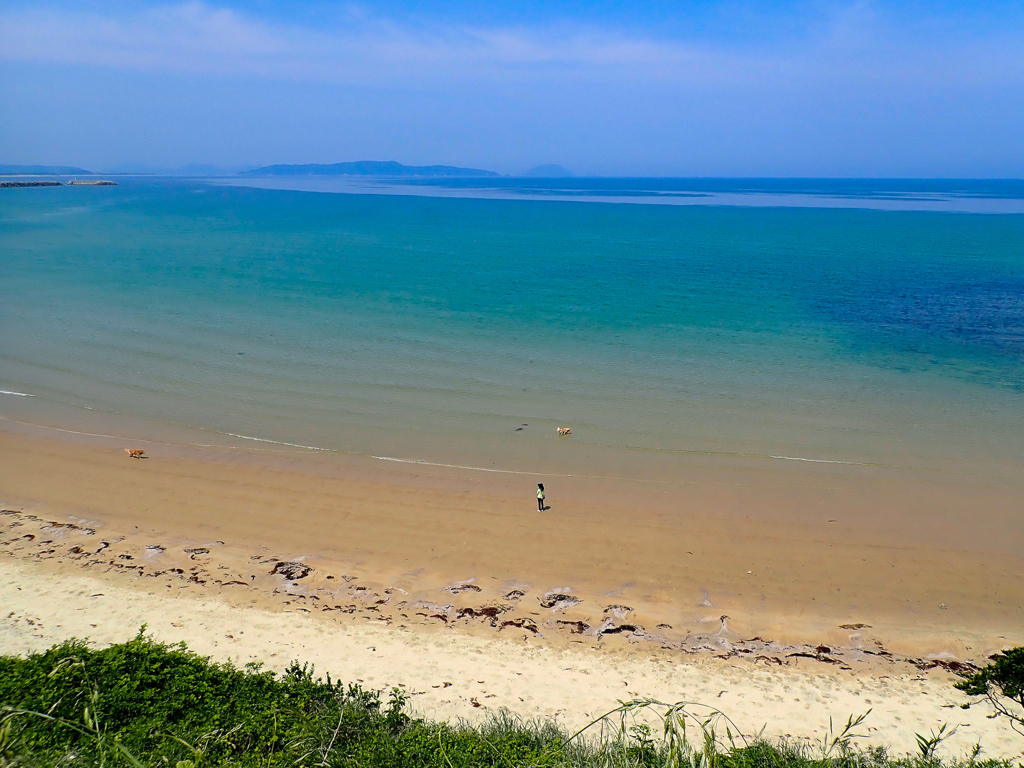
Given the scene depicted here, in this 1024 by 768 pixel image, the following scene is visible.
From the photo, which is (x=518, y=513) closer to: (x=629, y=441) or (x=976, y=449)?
(x=629, y=441)

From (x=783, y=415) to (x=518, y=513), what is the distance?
10.8 metres

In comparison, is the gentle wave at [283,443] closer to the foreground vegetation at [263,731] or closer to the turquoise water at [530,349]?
the turquoise water at [530,349]

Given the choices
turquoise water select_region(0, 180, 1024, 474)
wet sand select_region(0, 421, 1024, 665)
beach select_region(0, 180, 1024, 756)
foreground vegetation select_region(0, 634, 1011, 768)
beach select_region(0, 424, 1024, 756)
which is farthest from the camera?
turquoise water select_region(0, 180, 1024, 474)

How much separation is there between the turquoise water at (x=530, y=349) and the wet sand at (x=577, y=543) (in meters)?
1.60

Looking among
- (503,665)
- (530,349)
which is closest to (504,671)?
(503,665)

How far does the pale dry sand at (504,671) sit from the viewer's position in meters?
9.39

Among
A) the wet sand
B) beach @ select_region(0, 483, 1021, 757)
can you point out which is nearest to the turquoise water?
the wet sand

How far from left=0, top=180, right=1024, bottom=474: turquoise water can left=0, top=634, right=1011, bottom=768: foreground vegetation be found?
9837 mm

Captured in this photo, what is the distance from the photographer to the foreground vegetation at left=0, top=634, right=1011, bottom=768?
22.7 ft

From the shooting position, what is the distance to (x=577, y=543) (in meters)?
14.4

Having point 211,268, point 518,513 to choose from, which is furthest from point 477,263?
point 518,513

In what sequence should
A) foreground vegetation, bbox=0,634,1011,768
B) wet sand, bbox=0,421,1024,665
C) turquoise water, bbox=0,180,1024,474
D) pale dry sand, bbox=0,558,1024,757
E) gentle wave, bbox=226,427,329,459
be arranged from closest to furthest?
1. foreground vegetation, bbox=0,634,1011,768
2. pale dry sand, bbox=0,558,1024,757
3. wet sand, bbox=0,421,1024,665
4. gentle wave, bbox=226,427,329,459
5. turquoise water, bbox=0,180,1024,474

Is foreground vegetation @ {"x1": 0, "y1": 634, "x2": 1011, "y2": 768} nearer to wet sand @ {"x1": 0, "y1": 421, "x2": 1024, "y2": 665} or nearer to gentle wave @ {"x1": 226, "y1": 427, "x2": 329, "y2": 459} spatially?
wet sand @ {"x1": 0, "y1": 421, "x2": 1024, "y2": 665}

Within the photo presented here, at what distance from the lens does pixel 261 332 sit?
30625 millimetres
